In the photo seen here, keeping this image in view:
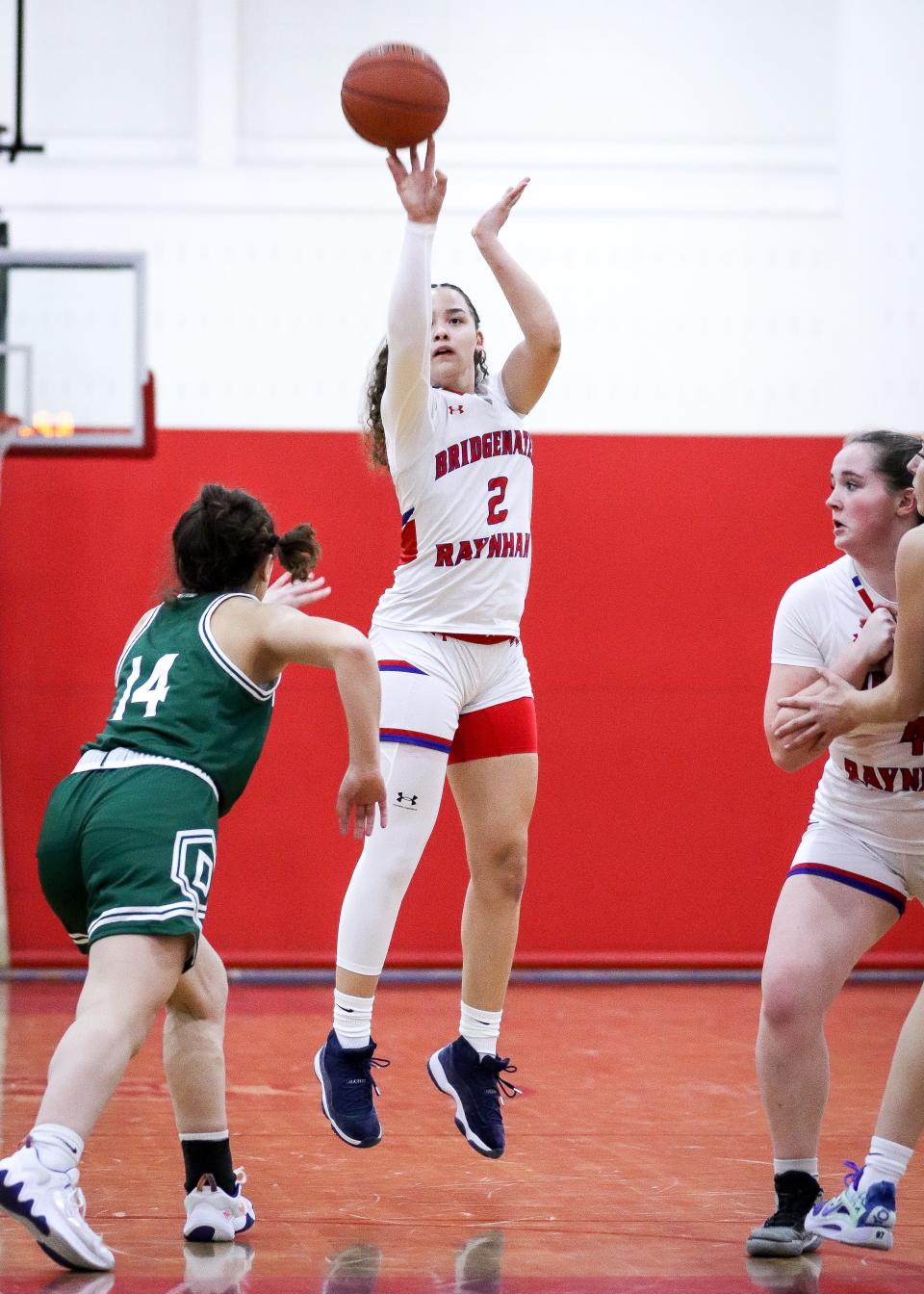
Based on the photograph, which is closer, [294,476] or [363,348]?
[294,476]

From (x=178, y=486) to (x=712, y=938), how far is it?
10.4 ft

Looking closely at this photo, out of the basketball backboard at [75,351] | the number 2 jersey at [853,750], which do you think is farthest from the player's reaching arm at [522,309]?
the basketball backboard at [75,351]

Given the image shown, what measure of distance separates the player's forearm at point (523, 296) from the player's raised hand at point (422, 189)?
0.17 metres

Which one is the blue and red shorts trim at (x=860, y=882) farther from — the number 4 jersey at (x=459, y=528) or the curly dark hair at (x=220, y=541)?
the curly dark hair at (x=220, y=541)

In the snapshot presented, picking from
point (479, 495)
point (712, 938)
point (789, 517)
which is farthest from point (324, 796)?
point (479, 495)

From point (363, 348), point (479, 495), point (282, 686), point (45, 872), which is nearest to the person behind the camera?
point (45, 872)

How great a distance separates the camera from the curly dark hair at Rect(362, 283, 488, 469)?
374 centimetres

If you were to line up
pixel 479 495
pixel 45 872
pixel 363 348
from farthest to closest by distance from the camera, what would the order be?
1. pixel 363 348
2. pixel 479 495
3. pixel 45 872

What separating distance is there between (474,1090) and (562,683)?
3486 millimetres

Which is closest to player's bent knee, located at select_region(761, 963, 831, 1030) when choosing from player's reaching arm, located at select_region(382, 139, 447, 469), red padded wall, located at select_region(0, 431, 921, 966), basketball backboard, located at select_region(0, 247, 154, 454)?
player's reaching arm, located at select_region(382, 139, 447, 469)

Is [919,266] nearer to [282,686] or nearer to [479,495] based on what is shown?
[282,686]

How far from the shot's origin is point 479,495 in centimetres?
347

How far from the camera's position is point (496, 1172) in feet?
11.6

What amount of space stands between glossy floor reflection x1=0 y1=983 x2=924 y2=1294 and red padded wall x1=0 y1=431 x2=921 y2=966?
3.21 feet
